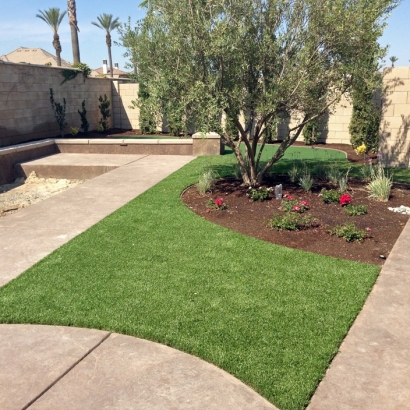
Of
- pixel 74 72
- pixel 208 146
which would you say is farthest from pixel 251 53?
pixel 74 72

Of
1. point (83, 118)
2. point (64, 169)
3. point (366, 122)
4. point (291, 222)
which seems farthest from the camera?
point (83, 118)

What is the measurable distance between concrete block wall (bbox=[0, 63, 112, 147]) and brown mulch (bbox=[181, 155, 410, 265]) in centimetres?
852

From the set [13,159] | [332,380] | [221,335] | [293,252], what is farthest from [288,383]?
[13,159]

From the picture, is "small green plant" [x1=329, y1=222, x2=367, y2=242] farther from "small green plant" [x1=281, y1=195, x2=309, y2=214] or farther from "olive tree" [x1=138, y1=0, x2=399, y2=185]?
"olive tree" [x1=138, y1=0, x2=399, y2=185]

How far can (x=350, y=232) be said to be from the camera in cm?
617

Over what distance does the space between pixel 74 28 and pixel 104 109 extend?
10.1m

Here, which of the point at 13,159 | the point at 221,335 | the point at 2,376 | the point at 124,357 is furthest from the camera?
the point at 13,159

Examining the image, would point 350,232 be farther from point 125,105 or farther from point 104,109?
point 125,105

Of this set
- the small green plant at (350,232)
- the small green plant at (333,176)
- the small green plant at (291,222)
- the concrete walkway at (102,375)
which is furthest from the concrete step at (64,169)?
the small green plant at (350,232)

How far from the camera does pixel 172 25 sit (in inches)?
281

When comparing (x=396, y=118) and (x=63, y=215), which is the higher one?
(x=396, y=118)

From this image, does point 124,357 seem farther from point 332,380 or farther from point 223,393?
point 332,380

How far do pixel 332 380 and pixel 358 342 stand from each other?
632mm

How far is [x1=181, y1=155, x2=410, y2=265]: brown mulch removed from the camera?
5953 mm
